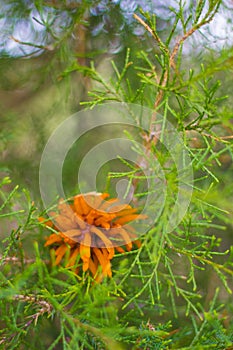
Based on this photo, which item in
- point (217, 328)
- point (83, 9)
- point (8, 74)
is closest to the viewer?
point (217, 328)

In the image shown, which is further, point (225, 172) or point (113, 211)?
point (225, 172)

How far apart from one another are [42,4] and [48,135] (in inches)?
8.4

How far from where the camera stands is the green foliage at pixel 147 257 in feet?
1.53

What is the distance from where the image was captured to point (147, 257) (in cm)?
63

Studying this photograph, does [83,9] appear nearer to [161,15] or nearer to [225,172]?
[161,15]

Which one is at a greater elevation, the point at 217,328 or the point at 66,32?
the point at 66,32

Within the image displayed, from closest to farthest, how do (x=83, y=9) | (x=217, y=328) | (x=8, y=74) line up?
(x=217, y=328), (x=83, y=9), (x=8, y=74)

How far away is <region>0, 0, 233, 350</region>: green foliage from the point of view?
0.47 metres

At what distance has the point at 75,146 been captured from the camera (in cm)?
83

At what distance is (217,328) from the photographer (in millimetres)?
489

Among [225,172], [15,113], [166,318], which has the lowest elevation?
[166,318]

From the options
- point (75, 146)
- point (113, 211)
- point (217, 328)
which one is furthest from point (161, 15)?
point (217, 328)

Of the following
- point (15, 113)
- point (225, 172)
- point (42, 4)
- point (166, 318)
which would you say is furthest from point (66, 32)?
point (166, 318)

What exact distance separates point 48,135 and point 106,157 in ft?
0.40
